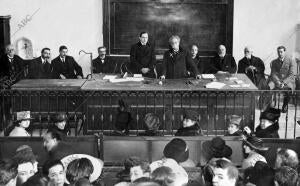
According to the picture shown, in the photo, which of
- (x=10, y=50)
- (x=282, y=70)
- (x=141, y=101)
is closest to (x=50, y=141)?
(x=141, y=101)

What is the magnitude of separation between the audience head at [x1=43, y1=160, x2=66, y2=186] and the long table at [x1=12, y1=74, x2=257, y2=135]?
451cm

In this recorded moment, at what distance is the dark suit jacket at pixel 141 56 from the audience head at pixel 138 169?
6572mm

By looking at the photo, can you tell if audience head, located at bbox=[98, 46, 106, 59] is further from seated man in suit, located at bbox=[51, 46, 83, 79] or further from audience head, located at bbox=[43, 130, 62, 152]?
audience head, located at bbox=[43, 130, 62, 152]

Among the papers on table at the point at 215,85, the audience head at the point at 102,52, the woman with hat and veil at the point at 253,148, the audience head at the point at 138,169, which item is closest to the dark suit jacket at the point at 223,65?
the papers on table at the point at 215,85

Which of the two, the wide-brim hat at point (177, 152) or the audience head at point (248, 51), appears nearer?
the wide-brim hat at point (177, 152)

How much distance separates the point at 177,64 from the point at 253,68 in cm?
228

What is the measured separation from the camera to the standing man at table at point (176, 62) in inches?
472

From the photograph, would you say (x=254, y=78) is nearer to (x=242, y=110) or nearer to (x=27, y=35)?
(x=242, y=110)

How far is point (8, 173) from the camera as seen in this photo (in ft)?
20.0

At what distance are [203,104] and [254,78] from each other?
2.78 m

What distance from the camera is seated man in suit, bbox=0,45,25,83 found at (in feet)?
43.5

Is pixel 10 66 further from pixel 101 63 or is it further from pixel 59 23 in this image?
pixel 59 23

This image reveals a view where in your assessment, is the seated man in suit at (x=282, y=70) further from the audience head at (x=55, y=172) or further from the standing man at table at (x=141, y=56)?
the audience head at (x=55, y=172)

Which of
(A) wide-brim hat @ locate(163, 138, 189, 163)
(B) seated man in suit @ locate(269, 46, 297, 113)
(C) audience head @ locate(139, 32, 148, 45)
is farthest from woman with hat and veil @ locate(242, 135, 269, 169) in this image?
(B) seated man in suit @ locate(269, 46, 297, 113)
